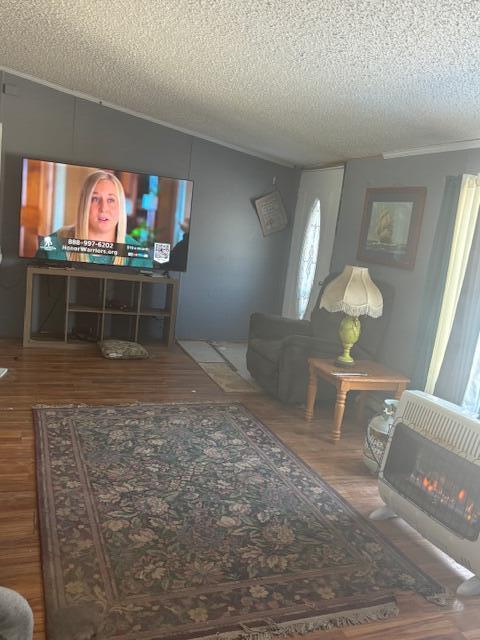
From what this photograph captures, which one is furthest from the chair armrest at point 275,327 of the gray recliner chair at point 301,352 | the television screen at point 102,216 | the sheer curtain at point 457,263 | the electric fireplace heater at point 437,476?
the electric fireplace heater at point 437,476

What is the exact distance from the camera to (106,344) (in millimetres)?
5020

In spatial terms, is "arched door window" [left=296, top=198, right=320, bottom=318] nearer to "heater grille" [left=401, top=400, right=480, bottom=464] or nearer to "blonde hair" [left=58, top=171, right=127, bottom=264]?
"blonde hair" [left=58, top=171, right=127, bottom=264]

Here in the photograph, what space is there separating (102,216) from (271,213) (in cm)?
185

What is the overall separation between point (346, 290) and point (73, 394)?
80.0 inches

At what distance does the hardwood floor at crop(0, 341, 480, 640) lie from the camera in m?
1.95

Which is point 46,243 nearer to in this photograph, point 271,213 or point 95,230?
point 95,230

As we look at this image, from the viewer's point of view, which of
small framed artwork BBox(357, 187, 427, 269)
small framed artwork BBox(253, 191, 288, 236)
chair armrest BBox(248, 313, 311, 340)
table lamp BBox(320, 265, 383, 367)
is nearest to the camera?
table lamp BBox(320, 265, 383, 367)

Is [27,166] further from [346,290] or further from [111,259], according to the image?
[346,290]

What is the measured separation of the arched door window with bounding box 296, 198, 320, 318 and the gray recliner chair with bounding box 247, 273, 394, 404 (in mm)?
1065

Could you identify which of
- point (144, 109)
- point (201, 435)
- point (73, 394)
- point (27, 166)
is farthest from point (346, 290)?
point (27, 166)

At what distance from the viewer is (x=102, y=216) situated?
5.09 m

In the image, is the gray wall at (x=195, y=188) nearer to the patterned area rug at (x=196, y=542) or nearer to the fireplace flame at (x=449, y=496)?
the patterned area rug at (x=196, y=542)

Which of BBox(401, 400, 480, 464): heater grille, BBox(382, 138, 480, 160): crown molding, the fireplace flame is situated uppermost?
BBox(382, 138, 480, 160): crown molding

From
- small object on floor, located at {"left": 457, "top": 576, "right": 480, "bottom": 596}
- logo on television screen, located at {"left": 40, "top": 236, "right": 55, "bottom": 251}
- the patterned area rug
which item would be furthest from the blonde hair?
small object on floor, located at {"left": 457, "top": 576, "right": 480, "bottom": 596}
